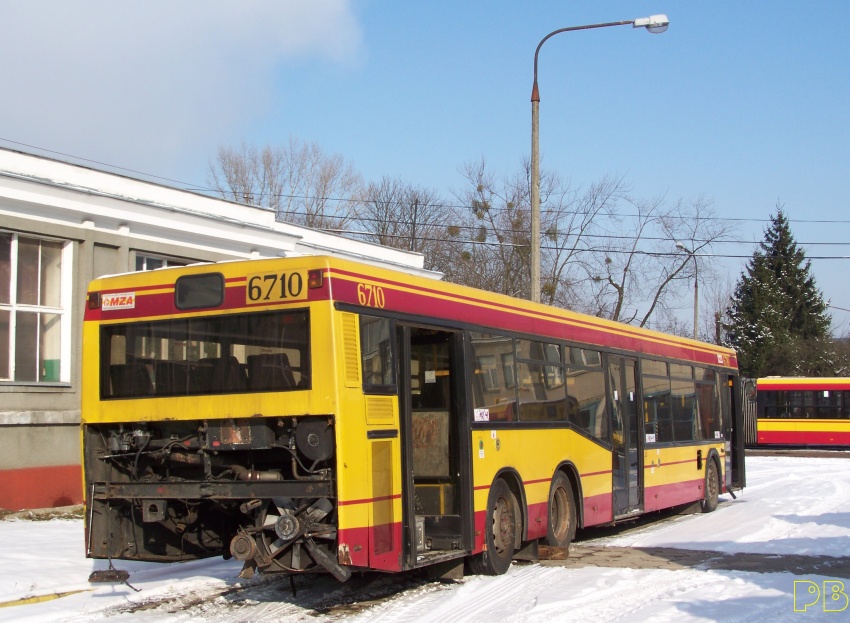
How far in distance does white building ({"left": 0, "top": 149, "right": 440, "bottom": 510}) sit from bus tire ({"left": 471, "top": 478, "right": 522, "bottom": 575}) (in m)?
9.43

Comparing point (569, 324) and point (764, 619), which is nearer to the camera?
point (764, 619)

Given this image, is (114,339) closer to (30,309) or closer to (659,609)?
(659,609)

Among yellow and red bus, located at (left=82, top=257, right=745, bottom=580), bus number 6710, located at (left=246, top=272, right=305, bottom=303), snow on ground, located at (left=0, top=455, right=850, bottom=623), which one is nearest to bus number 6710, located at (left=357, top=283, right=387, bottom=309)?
yellow and red bus, located at (left=82, top=257, right=745, bottom=580)

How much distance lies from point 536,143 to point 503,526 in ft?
A: 34.0

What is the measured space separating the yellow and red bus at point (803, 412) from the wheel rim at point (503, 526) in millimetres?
35027

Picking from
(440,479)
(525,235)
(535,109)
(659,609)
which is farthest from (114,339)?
(525,235)

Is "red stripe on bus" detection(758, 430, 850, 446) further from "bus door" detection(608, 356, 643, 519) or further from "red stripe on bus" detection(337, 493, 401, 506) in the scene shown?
"red stripe on bus" detection(337, 493, 401, 506)

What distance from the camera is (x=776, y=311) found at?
62000 millimetres

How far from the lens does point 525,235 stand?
4266 cm

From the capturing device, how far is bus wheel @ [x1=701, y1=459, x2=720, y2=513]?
60.6 feet

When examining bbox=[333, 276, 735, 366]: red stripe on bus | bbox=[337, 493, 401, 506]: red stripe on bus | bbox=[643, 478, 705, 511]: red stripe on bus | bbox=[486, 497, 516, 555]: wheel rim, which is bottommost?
bbox=[643, 478, 705, 511]: red stripe on bus

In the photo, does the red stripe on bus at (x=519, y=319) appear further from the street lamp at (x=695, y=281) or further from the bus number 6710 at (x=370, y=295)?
the street lamp at (x=695, y=281)

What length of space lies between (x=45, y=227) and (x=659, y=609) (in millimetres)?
13103

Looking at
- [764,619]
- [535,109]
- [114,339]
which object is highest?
[535,109]
